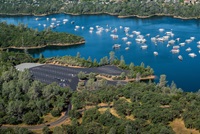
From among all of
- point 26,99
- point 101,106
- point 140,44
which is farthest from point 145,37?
point 26,99

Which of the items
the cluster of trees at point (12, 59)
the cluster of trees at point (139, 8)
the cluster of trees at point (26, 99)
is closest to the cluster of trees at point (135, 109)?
the cluster of trees at point (26, 99)

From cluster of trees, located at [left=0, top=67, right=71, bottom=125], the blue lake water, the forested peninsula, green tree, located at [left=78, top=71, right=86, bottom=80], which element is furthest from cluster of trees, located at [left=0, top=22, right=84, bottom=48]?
the forested peninsula

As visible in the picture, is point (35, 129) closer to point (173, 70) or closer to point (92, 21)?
point (173, 70)

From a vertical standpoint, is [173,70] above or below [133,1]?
below

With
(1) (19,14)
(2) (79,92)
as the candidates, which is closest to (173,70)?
(2) (79,92)

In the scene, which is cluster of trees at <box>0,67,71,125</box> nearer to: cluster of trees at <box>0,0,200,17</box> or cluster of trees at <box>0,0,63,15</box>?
cluster of trees at <box>0,0,200,17</box>

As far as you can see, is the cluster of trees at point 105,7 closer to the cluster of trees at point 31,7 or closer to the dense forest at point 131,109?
the cluster of trees at point 31,7

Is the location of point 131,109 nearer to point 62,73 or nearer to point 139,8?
point 62,73
